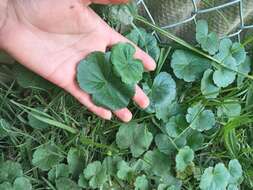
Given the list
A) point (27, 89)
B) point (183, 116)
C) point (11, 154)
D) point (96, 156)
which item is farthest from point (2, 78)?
point (183, 116)

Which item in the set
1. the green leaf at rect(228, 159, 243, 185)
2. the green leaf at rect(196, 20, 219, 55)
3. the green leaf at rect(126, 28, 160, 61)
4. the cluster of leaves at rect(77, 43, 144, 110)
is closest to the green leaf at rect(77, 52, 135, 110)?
the cluster of leaves at rect(77, 43, 144, 110)

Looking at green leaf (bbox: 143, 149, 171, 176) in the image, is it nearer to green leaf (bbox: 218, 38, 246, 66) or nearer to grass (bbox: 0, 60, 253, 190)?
grass (bbox: 0, 60, 253, 190)

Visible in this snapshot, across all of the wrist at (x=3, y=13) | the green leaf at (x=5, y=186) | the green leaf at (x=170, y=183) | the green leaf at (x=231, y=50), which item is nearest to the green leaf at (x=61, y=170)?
the green leaf at (x=5, y=186)

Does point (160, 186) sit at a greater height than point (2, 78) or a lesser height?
lesser

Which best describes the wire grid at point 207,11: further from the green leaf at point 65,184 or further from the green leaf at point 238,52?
the green leaf at point 65,184

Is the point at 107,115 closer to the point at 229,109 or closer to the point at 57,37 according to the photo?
the point at 57,37

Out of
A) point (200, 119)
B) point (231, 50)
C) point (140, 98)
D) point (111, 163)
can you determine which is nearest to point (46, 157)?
point (111, 163)

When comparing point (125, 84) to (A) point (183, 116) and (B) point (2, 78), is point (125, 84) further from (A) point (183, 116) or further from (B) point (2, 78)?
(B) point (2, 78)
